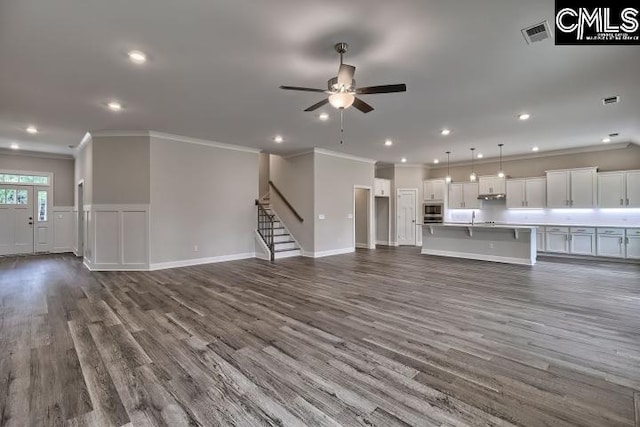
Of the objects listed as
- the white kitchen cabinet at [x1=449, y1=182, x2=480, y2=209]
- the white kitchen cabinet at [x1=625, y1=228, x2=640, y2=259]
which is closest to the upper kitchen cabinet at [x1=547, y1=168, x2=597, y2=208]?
the white kitchen cabinet at [x1=625, y1=228, x2=640, y2=259]

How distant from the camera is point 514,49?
3.19m

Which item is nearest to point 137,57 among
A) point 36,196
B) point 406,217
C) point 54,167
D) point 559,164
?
point 54,167

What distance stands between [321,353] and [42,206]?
1060 cm

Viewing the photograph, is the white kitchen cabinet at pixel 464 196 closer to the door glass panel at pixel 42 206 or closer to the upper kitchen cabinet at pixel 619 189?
the upper kitchen cabinet at pixel 619 189

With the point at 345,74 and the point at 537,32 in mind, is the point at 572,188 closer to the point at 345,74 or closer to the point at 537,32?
the point at 537,32

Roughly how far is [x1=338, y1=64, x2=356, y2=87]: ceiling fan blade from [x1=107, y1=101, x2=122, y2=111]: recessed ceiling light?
12.5ft

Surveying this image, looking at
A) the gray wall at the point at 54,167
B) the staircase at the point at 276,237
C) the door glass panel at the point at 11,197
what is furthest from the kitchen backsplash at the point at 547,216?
the door glass panel at the point at 11,197

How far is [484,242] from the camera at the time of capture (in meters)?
7.72

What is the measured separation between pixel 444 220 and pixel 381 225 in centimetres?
227

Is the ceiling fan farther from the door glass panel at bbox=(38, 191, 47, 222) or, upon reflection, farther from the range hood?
the door glass panel at bbox=(38, 191, 47, 222)

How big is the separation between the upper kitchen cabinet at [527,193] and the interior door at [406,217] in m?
3.05

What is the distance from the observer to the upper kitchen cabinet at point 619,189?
731 cm

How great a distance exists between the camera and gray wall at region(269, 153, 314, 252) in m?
8.41

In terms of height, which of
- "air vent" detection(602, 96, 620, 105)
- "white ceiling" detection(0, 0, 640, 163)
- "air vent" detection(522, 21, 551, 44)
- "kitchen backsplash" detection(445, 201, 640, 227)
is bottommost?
"kitchen backsplash" detection(445, 201, 640, 227)
